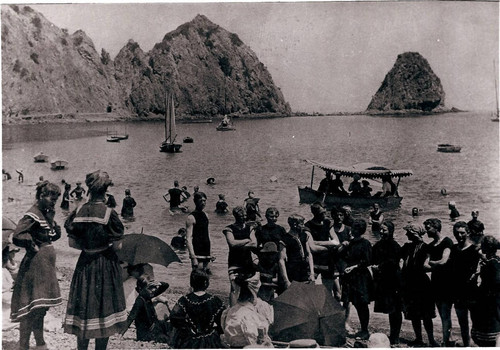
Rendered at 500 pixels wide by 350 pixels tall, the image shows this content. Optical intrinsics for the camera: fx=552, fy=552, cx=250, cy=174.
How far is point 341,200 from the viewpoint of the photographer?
26.5ft

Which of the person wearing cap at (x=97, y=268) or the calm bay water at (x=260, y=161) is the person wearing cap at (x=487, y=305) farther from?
the person wearing cap at (x=97, y=268)

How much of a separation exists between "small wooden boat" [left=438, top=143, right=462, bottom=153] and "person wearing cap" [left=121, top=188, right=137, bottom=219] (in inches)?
184

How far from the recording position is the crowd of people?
250 inches

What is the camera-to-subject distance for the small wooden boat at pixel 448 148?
8218mm

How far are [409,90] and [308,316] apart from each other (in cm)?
409

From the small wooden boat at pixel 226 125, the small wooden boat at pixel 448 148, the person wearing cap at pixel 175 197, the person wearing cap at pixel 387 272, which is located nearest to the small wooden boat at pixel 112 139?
the person wearing cap at pixel 175 197

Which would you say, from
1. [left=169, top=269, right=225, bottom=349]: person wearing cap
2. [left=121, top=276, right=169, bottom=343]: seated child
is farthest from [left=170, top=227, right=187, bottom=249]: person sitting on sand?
[left=169, top=269, right=225, bottom=349]: person wearing cap

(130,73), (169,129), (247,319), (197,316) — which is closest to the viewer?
(197,316)

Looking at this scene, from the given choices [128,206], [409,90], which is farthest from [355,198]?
[128,206]

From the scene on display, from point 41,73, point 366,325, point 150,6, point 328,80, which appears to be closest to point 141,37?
point 150,6

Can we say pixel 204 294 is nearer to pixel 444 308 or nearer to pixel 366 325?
pixel 366 325

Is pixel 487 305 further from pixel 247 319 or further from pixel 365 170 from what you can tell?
pixel 247 319

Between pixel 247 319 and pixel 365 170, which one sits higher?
pixel 365 170

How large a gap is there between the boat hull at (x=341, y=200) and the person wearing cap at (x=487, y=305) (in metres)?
1.85
